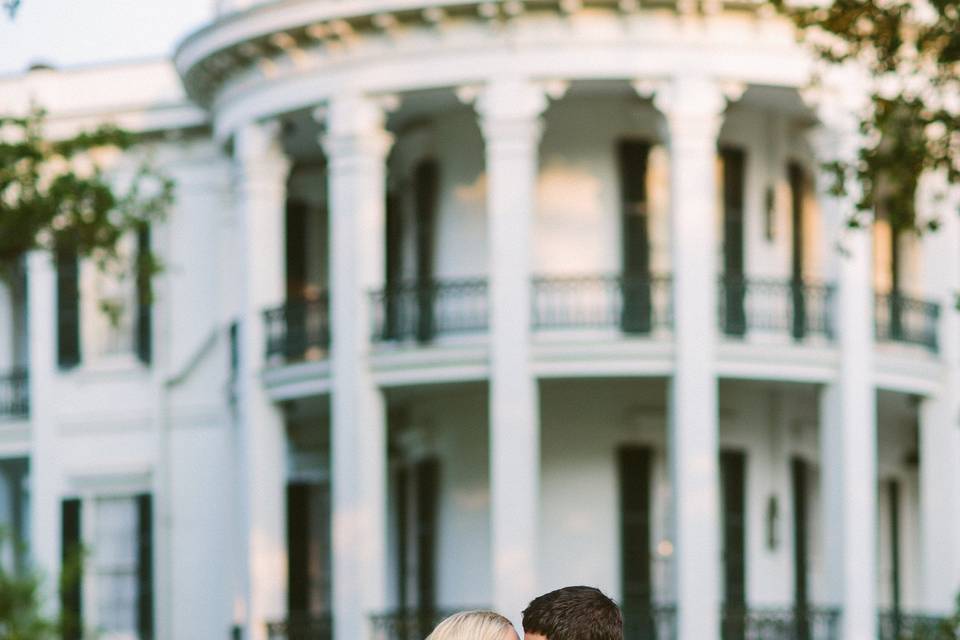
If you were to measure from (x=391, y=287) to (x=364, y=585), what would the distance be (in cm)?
356

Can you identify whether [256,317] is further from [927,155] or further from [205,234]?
[927,155]

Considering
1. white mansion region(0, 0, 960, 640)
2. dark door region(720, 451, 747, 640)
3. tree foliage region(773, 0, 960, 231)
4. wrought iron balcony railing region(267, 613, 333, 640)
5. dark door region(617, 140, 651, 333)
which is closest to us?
tree foliage region(773, 0, 960, 231)

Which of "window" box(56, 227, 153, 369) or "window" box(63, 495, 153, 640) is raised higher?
"window" box(56, 227, 153, 369)

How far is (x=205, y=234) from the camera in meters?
30.7

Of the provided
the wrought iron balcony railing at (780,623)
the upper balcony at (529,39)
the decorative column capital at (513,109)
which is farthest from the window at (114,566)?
the wrought iron balcony railing at (780,623)

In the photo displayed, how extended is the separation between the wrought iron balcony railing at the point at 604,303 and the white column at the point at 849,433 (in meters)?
2.08

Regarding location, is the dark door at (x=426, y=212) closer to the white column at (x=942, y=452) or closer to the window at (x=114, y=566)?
the window at (x=114, y=566)

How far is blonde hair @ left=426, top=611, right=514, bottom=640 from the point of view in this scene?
6.77m

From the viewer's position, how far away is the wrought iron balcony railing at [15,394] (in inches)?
1273

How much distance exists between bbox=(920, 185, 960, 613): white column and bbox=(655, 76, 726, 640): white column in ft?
11.7

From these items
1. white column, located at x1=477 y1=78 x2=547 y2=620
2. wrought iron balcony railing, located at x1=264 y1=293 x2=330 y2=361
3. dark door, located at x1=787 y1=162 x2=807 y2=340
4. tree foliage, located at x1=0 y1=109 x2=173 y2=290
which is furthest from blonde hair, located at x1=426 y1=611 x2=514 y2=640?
dark door, located at x1=787 y1=162 x2=807 y2=340

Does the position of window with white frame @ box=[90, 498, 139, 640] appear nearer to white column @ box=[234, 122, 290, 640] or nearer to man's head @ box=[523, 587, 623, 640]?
white column @ box=[234, 122, 290, 640]

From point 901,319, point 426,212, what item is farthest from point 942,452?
point 426,212

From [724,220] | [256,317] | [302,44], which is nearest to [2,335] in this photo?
[256,317]
